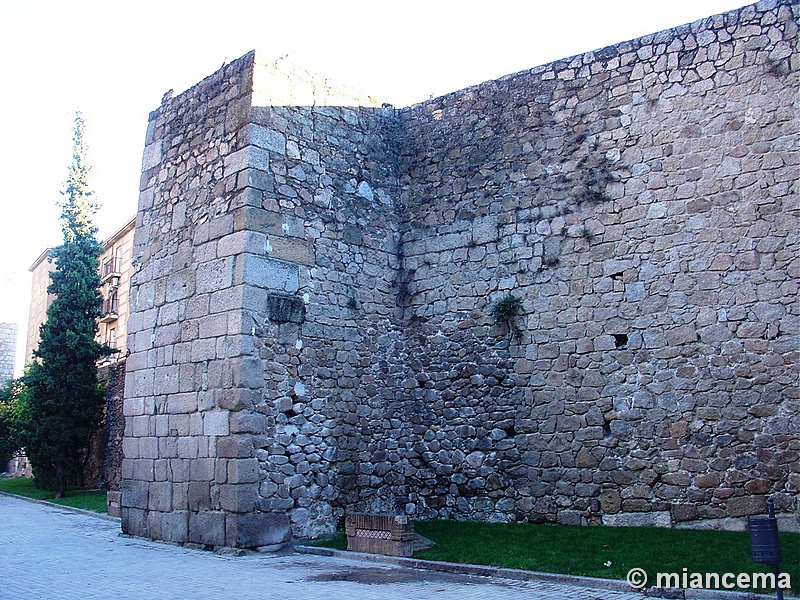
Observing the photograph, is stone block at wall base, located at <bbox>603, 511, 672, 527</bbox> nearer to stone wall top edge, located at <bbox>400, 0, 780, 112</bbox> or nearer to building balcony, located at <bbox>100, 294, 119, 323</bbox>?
stone wall top edge, located at <bbox>400, 0, 780, 112</bbox>

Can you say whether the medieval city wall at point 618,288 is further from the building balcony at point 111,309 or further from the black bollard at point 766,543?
the building balcony at point 111,309

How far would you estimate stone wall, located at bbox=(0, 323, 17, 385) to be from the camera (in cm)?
3925

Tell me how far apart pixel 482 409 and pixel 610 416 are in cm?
182

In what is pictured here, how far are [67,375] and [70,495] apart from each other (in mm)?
3264

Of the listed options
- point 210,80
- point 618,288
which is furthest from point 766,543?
point 210,80

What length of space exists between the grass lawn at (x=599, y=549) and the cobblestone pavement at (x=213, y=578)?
1.56ft

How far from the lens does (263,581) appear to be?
7.24 m

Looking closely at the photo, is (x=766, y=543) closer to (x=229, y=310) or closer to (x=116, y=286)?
(x=229, y=310)

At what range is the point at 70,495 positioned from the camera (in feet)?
65.2

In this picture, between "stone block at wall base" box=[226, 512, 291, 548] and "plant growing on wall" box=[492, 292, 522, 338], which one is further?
"plant growing on wall" box=[492, 292, 522, 338]

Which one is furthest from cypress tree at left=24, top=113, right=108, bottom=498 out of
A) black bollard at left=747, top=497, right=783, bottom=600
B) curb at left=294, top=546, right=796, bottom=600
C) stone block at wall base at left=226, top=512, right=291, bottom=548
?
black bollard at left=747, top=497, right=783, bottom=600

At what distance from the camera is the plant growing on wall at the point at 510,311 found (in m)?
10.4

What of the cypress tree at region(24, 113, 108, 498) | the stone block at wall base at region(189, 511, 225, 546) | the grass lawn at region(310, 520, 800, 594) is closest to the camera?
the grass lawn at region(310, 520, 800, 594)

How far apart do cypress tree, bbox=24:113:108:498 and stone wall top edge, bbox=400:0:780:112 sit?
14.6m
